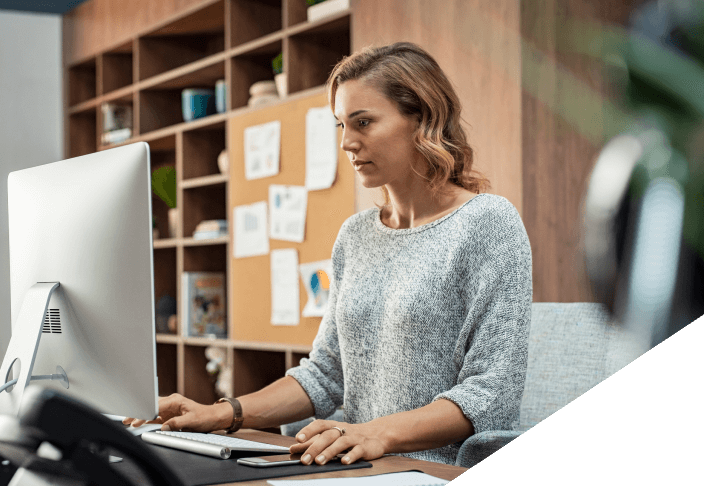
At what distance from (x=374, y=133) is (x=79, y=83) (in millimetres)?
3710

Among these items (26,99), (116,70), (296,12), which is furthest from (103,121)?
(296,12)

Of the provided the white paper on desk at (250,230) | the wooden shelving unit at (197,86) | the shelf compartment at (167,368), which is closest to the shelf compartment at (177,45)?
the wooden shelving unit at (197,86)

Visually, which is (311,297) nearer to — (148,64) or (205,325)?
(205,325)

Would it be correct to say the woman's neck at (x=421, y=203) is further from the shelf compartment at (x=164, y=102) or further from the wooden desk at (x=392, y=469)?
the shelf compartment at (x=164, y=102)

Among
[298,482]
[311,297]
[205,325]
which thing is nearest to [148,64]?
[205,325]

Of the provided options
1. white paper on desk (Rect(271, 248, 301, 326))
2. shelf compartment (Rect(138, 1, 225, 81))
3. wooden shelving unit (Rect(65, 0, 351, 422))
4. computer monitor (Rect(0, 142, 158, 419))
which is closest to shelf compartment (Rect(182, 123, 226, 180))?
wooden shelving unit (Rect(65, 0, 351, 422))

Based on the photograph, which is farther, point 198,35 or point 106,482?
point 198,35

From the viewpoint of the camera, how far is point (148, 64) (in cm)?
392

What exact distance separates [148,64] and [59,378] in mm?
A: 3178

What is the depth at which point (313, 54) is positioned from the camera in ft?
9.70

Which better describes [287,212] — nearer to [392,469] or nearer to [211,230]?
[211,230]

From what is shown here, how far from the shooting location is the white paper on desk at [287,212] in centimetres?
281

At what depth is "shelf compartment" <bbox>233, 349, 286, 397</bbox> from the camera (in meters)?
3.19

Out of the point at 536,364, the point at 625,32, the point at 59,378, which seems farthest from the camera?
the point at 536,364
